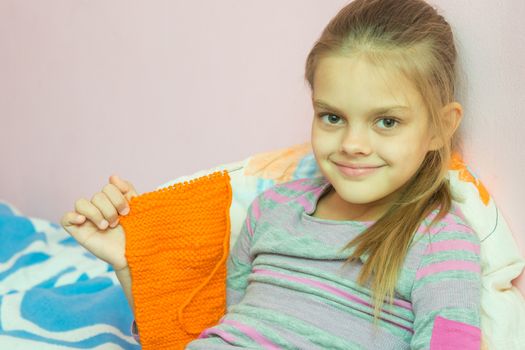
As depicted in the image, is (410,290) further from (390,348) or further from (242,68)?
(242,68)

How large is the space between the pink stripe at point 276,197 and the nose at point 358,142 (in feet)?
0.66

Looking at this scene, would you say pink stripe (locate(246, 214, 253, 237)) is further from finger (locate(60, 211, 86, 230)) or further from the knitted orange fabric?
finger (locate(60, 211, 86, 230))

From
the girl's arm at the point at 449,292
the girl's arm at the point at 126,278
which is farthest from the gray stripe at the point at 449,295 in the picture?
the girl's arm at the point at 126,278

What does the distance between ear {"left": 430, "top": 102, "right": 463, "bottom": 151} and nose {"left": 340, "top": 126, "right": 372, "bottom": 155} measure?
10cm

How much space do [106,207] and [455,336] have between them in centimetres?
50

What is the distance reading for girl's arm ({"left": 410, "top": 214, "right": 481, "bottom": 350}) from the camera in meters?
0.80

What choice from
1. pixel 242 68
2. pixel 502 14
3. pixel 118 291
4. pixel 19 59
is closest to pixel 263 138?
pixel 242 68

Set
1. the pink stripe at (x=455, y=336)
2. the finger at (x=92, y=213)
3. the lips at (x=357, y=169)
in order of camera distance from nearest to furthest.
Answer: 1. the pink stripe at (x=455, y=336)
2. the lips at (x=357, y=169)
3. the finger at (x=92, y=213)

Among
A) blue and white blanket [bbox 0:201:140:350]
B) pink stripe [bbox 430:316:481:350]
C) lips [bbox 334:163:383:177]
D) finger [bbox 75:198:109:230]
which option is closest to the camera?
pink stripe [bbox 430:316:481:350]

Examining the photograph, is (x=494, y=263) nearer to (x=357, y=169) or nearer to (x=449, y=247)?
(x=449, y=247)

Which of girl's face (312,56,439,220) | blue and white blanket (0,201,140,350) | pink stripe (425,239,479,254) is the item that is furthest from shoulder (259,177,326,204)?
blue and white blanket (0,201,140,350)

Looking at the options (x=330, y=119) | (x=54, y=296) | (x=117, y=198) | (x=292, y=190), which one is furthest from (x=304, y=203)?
(x=54, y=296)

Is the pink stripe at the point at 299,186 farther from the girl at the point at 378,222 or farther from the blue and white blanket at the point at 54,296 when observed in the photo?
the blue and white blanket at the point at 54,296

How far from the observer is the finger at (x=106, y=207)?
1.02m
